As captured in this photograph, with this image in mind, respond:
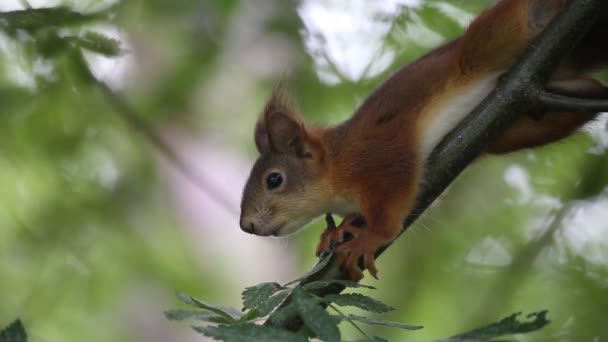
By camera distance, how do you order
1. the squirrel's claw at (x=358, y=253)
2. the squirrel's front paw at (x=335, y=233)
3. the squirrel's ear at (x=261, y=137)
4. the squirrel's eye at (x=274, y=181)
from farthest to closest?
the squirrel's ear at (x=261, y=137), the squirrel's eye at (x=274, y=181), the squirrel's front paw at (x=335, y=233), the squirrel's claw at (x=358, y=253)

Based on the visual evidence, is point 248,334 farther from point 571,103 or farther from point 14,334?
point 571,103

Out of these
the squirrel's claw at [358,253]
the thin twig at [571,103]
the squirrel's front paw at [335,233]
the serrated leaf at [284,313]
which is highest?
the squirrel's front paw at [335,233]

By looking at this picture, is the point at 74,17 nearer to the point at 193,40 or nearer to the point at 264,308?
the point at 264,308

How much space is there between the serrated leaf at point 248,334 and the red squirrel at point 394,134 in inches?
45.2

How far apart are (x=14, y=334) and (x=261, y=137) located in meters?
2.12

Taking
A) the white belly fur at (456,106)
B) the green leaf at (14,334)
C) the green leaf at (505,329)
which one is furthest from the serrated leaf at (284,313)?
the white belly fur at (456,106)

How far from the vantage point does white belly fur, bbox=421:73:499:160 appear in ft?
9.43

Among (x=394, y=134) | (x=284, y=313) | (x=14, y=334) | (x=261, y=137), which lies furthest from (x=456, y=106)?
(x=14, y=334)

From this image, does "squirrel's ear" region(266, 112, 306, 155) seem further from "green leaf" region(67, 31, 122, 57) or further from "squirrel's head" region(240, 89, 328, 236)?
"green leaf" region(67, 31, 122, 57)

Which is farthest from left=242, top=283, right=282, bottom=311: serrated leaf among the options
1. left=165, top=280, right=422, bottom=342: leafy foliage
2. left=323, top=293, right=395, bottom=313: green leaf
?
left=323, top=293, right=395, bottom=313: green leaf

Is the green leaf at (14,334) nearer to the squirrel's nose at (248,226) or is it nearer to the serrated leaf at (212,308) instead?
the serrated leaf at (212,308)

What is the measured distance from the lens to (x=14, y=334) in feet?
4.28

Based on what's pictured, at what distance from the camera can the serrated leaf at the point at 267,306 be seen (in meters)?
1.60

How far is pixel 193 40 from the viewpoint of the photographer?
464 cm
